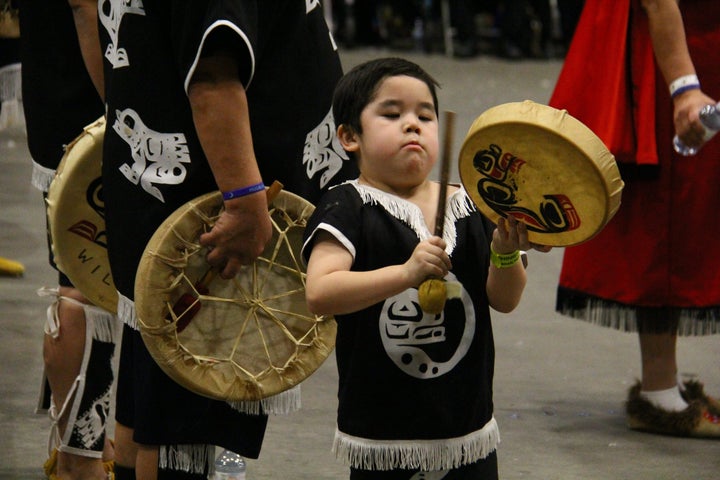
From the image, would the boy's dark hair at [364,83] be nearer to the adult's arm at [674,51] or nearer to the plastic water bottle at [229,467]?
the plastic water bottle at [229,467]


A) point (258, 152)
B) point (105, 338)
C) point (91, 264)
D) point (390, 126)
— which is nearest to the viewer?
point (390, 126)

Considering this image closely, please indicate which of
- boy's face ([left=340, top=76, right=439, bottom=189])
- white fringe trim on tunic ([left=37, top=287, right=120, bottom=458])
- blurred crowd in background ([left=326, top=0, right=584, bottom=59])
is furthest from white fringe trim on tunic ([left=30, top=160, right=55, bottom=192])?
blurred crowd in background ([left=326, top=0, right=584, bottom=59])

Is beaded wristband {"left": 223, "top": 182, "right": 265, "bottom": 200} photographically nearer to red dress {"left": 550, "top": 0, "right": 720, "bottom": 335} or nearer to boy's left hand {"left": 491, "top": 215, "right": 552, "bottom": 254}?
boy's left hand {"left": 491, "top": 215, "right": 552, "bottom": 254}

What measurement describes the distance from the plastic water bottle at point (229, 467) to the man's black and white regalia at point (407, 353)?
0.67m

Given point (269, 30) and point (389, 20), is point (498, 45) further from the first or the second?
point (269, 30)

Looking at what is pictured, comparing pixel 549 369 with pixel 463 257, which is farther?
pixel 549 369

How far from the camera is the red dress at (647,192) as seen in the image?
352 centimetres

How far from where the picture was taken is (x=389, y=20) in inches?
527

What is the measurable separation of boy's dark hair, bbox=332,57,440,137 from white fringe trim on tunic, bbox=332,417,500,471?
0.54 meters

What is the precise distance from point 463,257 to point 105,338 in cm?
115

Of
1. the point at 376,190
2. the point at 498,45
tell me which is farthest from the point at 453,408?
the point at 498,45

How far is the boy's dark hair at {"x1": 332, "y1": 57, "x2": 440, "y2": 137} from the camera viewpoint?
227 centimetres

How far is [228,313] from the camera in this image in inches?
95.5

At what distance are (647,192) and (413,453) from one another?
161 cm
